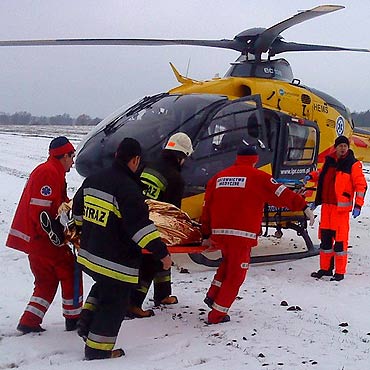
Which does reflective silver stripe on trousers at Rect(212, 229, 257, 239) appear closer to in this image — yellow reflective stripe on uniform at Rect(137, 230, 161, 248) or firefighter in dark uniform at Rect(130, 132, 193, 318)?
firefighter in dark uniform at Rect(130, 132, 193, 318)

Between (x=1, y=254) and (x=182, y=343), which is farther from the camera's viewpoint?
(x=1, y=254)

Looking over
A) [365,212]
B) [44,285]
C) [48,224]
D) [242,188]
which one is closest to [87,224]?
[48,224]

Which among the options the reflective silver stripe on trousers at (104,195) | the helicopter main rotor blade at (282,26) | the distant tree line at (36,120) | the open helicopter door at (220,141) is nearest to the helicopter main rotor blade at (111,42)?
the helicopter main rotor blade at (282,26)

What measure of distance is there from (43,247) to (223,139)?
10.3 feet

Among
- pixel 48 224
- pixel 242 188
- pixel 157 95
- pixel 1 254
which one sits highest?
pixel 157 95

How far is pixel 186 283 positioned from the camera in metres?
6.14

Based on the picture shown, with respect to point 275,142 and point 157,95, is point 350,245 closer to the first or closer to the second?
point 275,142

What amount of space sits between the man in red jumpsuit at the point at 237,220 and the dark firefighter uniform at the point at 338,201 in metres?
1.64

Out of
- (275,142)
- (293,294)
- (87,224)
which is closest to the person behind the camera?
(87,224)

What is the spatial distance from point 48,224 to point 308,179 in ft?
→ 13.8

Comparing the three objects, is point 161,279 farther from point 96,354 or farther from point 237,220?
point 96,354

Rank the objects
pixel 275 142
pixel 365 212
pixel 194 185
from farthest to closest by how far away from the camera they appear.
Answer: pixel 365 212
pixel 275 142
pixel 194 185

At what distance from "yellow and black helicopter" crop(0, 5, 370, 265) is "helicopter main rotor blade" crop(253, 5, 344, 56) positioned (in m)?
0.01

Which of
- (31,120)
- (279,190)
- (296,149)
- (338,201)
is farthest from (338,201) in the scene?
(31,120)
